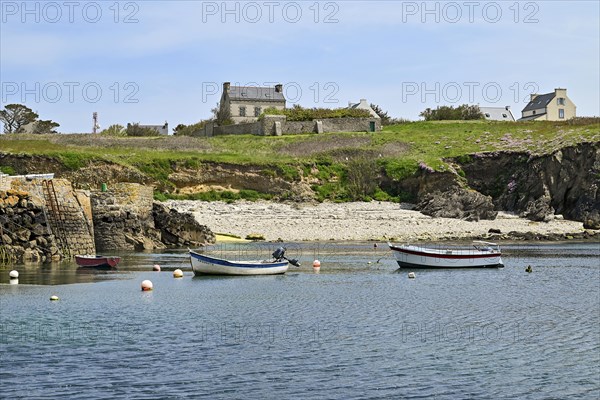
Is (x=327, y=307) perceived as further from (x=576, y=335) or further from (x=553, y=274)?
(x=553, y=274)

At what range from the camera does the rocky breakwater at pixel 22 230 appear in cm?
4116

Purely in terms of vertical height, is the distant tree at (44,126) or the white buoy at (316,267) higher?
the distant tree at (44,126)


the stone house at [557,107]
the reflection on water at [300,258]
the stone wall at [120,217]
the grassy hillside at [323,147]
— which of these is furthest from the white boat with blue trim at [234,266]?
the stone house at [557,107]

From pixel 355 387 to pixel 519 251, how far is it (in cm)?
3949

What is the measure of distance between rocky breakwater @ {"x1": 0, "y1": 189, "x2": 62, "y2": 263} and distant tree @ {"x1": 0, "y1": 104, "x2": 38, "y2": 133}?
242ft

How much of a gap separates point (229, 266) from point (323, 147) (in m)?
55.3

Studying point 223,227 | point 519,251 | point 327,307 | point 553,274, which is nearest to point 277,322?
point 327,307

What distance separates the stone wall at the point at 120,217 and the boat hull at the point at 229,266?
16.5m

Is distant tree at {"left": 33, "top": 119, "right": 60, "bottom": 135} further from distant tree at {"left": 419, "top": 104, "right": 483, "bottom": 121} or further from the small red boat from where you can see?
the small red boat

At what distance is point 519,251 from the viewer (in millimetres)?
54875

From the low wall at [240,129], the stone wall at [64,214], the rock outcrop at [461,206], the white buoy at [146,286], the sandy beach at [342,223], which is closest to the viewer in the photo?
the white buoy at [146,286]

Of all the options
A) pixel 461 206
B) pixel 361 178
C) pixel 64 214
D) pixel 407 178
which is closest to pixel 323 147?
pixel 361 178

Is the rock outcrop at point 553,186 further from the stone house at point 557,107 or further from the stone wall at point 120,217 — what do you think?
the stone house at point 557,107

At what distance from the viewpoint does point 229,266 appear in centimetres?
3816
